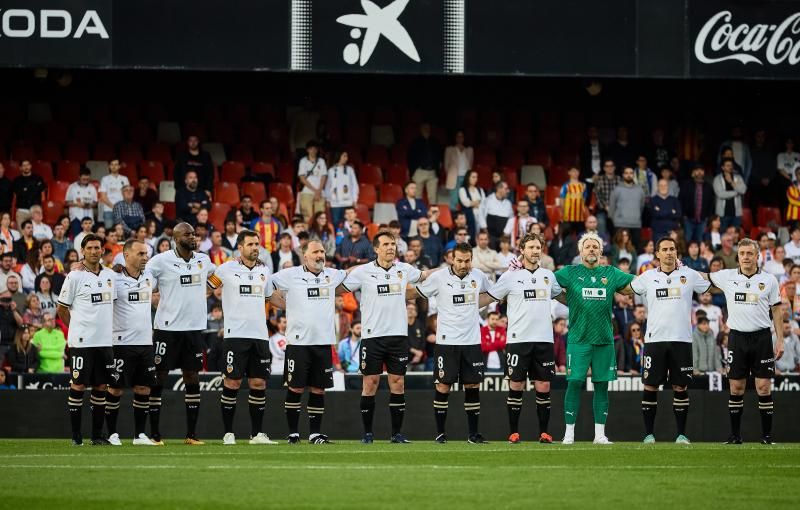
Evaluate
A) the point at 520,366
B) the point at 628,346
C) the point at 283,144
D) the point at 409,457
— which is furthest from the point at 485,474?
the point at 283,144

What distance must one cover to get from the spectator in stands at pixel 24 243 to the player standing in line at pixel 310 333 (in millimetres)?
8683

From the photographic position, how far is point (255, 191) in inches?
1071

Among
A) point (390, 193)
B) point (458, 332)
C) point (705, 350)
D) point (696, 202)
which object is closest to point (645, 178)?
point (696, 202)

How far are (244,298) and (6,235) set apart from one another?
9088 millimetres

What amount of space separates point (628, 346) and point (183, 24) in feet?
30.6

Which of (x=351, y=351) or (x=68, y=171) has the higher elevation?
(x=68, y=171)

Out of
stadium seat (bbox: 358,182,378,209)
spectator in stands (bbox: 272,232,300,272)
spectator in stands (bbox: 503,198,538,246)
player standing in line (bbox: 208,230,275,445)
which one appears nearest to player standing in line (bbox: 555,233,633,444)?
player standing in line (bbox: 208,230,275,445)

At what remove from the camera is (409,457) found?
14219mm

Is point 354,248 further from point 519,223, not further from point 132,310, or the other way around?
point 132,310

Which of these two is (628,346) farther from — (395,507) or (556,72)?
(395,507)

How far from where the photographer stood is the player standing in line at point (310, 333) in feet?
53.4

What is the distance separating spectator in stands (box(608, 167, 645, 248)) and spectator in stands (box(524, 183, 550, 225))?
132 cm

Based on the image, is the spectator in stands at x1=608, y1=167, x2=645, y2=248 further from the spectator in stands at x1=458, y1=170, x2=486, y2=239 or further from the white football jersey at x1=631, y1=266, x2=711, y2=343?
the white football jersey at x1=631, y1=266, x2=711, y2=343

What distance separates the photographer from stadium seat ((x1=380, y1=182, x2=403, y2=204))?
27609mm
